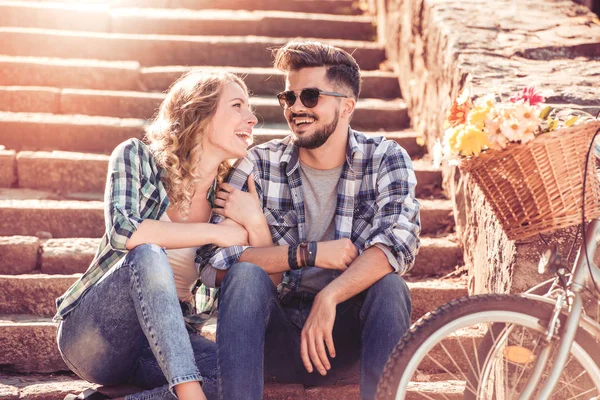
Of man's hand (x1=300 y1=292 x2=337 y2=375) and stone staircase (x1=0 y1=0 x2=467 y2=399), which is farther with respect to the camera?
stone staircase (x1=0 y1=0 x2=467 y2=399)

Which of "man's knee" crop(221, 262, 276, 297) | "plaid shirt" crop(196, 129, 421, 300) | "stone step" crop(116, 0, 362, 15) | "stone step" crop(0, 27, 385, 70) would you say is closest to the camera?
"man's knee" crop(221, 262, 276, 297)

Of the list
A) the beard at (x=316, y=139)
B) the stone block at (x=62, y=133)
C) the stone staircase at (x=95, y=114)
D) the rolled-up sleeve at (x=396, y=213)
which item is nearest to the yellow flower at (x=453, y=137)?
the rolled-up sleeve at (x=396, y=213)

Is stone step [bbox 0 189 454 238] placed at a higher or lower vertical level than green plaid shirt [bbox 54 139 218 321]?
lower

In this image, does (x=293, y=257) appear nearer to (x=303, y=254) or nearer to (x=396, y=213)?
(x=303, y=254)

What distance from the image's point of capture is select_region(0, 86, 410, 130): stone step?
4.88 meters

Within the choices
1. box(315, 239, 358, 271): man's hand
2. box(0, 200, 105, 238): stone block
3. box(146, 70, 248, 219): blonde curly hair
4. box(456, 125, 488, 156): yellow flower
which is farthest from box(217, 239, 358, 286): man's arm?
box(0, 200, 105, 238): stone block

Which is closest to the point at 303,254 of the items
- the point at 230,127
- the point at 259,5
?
the point at 230,127

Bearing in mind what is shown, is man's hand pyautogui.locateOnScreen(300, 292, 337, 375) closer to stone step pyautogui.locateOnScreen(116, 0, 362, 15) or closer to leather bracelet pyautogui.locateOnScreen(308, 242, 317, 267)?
leather bracelet pyautogui.locateOnScreen(308, 242, 317, 267)

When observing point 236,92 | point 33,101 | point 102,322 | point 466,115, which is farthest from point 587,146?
point 33,101

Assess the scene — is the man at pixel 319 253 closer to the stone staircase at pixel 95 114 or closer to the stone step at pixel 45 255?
the stone staircase at pixel 95 114

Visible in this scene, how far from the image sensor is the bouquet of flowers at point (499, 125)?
199 cm

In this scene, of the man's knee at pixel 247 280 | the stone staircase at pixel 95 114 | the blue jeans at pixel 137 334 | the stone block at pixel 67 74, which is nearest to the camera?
the blue jeans at pixel 137 334

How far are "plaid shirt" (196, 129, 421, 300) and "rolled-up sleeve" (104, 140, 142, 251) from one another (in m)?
0.32

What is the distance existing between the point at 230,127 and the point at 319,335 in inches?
34.0
